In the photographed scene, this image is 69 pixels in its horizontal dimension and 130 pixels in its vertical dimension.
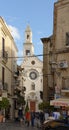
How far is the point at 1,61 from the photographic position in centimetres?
5072

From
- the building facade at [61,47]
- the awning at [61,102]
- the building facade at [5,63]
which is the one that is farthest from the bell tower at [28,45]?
the awning at [61,102]

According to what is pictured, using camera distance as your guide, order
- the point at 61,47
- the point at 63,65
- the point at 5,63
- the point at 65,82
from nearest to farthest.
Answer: the point at 63,65
the point at 65,82
the point at 61,47
the point at 5,63

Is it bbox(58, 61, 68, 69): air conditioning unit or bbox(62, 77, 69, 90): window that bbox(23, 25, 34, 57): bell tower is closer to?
bbox(62, 77, 69, 90): window

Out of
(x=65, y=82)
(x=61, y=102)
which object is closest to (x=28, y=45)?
(x=65, y=82)

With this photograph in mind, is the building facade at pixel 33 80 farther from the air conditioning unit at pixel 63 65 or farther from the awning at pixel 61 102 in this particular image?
the awning at pixel 61 102

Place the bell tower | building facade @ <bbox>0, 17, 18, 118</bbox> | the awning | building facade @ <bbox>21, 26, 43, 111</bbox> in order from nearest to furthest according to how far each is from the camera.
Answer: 1. the awning
2. building facade @ <bbox>0, 17, 18, 118</bbox>
3. building facade @ <bbox>21, 26, 43, 111</bbox>
4. the bell tower

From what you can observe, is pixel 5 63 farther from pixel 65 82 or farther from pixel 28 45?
pixel 28 45

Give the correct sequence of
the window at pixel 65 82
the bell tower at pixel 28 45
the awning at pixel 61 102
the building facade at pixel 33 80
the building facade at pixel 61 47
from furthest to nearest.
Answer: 1. the bell tower at pixel 28 45
2. the building facade at pixel 33 80
3. the window at pixel 65 82
4. the building facade at pixel 61 47
5. the awning at pixel 61 102

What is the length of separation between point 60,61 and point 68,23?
2.99 m

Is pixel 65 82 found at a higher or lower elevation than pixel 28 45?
lower

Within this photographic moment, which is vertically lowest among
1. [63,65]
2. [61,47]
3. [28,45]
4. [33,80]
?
[63,65]

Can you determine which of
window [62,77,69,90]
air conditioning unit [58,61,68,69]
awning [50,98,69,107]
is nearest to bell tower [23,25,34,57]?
window [62,77,69,90]

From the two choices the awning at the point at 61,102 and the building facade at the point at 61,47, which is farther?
the building facade at the point at 61,47

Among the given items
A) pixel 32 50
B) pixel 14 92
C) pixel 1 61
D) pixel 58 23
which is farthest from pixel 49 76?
pixel 32 50
